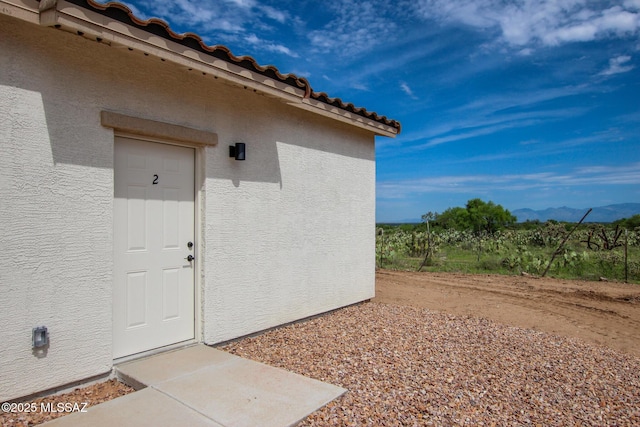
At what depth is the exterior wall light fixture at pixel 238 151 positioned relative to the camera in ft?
15.5

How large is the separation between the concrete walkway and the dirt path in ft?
14.8

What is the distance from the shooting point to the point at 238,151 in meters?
4.73

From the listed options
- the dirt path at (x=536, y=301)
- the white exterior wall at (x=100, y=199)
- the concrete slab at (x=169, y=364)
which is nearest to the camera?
the white exterior wall at (x=100, y=199)

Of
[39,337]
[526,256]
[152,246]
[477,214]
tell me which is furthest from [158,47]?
[477,214]

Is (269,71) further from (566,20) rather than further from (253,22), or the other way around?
(566,20)

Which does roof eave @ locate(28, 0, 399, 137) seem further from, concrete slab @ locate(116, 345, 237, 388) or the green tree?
the green tree

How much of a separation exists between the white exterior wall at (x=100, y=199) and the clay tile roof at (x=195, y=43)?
0.45m

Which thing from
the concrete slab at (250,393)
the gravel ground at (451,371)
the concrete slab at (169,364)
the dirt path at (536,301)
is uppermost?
the concrete slab at (169,364)

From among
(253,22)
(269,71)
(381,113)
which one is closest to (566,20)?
(381,113)

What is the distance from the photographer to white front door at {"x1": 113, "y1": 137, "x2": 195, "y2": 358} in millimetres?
3881

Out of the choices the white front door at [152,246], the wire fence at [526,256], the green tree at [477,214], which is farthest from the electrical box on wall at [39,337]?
the green tree at [477,214]

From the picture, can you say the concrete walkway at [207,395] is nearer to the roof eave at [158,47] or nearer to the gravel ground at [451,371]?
the gravel ground at [451,371]

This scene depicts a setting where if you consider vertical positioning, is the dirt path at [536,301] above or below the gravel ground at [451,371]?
below

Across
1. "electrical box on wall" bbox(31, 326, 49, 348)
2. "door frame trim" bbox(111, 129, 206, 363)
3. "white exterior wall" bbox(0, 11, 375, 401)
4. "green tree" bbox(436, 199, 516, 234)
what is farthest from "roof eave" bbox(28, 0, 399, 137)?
"green tree" bbox(436, 199, 516, 234)
